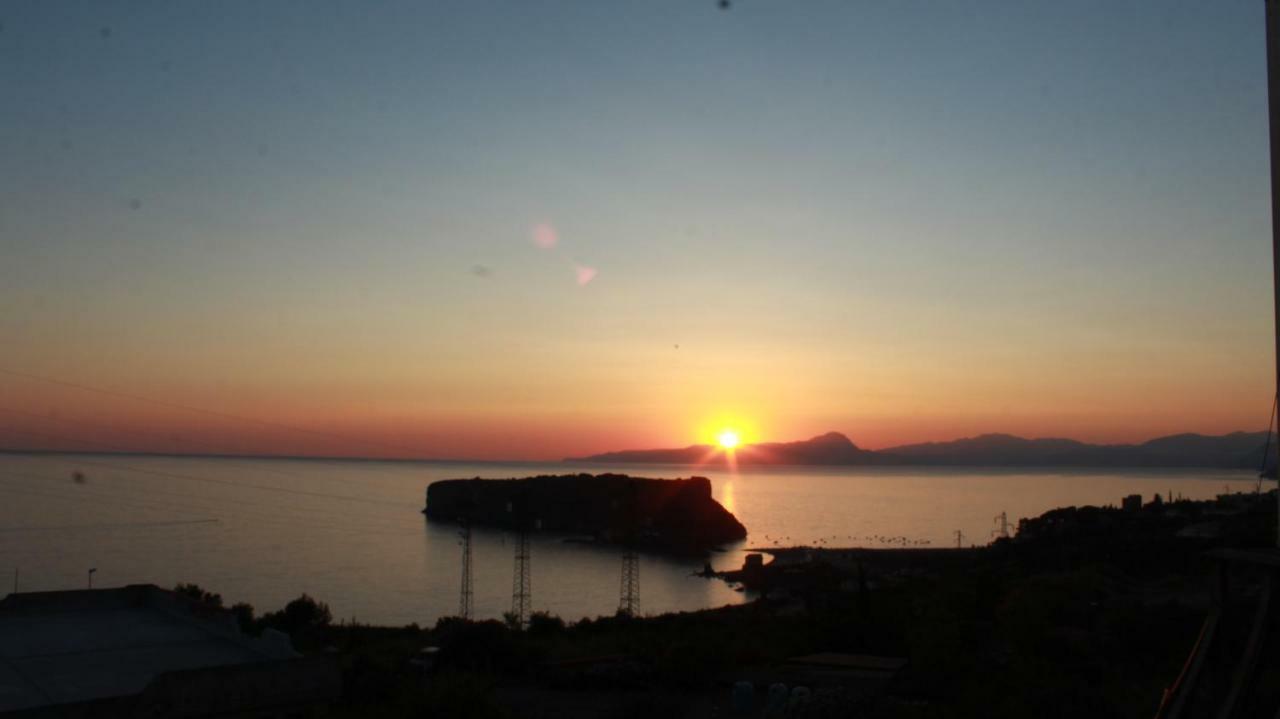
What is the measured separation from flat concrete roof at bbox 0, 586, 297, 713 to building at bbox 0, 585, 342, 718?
2cm

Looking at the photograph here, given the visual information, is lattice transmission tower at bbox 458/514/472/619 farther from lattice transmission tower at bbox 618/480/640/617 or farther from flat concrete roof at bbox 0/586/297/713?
flat concrete roof at bbox 0/586/297/713

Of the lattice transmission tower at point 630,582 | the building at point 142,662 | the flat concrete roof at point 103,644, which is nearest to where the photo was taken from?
the building at point 142,662

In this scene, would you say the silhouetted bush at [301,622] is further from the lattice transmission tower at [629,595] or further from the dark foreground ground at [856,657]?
the lattice transmission tower at [629,595]

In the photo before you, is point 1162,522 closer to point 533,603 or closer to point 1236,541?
point 1236,541

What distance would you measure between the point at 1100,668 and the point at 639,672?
6236mm

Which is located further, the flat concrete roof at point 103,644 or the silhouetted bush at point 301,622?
the silhouetted bush at point 301,622

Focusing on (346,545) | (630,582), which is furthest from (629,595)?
(346,545)

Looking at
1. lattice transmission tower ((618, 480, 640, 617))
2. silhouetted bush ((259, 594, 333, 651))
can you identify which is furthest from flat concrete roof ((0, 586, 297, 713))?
lattice transmission tower ((618, 480, 640, 617))

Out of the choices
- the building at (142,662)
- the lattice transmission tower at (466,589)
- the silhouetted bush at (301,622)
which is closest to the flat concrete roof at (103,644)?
the building at (142,662)

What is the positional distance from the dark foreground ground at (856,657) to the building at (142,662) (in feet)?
3.52

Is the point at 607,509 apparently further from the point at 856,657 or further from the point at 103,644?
the point at 856,657

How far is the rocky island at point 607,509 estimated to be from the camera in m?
94.1

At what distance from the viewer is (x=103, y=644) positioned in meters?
14.7

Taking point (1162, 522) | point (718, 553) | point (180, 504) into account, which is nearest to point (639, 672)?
point (1162, 522)
